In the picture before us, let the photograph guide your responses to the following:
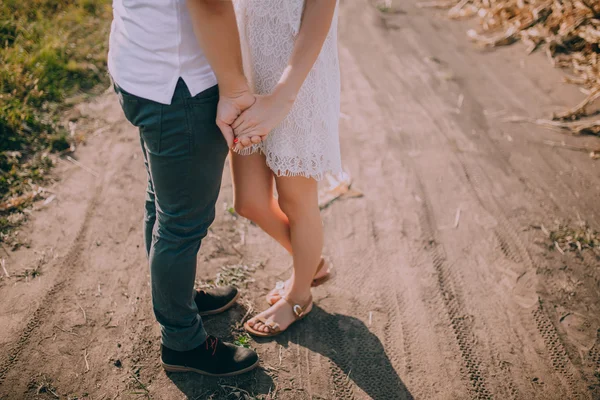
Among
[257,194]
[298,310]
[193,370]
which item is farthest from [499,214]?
[193,370]

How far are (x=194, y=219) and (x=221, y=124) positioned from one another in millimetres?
376

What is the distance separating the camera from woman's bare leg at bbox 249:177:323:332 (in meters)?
1.97

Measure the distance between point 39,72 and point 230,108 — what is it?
122 inches

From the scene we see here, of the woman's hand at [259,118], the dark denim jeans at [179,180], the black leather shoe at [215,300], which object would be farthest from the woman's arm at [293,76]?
the black leather shoe at [215,300]

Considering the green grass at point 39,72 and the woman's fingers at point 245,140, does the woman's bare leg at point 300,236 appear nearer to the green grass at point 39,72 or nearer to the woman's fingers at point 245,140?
the woman's fingers at point 245,140

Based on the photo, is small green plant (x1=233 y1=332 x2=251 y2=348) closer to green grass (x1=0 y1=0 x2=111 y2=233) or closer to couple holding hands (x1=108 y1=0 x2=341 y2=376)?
couple holding hands (x1=108 y1=0 x2=341 y2=376)

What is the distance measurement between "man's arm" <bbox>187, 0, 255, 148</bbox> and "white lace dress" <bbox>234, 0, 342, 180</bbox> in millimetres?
212

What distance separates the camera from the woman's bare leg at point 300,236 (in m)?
1.97

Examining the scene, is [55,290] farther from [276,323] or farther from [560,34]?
[560,34]

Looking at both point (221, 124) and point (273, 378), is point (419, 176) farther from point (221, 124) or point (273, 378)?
point (221, 124)

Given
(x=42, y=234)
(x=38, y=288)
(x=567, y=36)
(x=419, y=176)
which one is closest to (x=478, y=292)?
(x=419, y=176)

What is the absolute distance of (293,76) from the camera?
1670 mm

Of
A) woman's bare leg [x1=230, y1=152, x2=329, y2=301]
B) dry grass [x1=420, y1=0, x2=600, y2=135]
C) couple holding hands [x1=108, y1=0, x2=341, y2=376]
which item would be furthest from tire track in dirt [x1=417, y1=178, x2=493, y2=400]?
dry grass [x1=420, y1=0, x2=600, y2=135]

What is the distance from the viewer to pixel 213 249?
2781 millimetres
